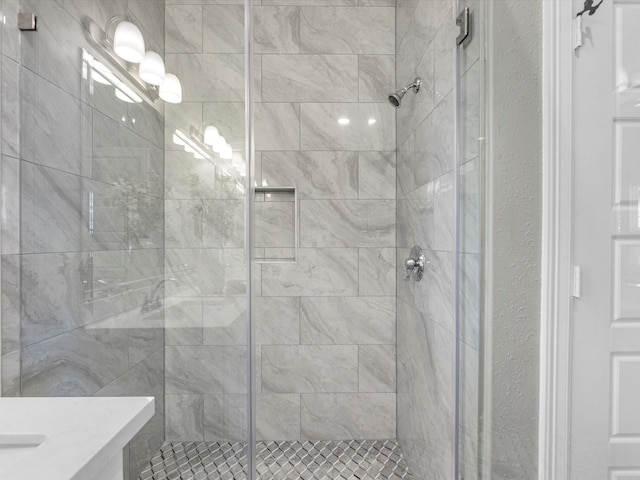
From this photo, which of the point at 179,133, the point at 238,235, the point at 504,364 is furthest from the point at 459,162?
the point at 179,133

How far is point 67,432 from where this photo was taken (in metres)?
0.64

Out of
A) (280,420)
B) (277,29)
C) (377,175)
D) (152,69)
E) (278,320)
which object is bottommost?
(280,420)

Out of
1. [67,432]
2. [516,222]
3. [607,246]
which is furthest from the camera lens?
[516,222]

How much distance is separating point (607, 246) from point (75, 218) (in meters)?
1.46

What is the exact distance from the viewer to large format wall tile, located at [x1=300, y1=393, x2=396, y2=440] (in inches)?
79.7

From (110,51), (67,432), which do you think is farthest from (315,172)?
(67,432)

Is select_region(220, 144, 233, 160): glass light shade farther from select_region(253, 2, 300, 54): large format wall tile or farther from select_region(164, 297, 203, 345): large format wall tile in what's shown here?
select_region(253, 2, 300, 54): large format wall tile

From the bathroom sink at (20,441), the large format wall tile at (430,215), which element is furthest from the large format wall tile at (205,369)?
the large format wall tile at (430,215)

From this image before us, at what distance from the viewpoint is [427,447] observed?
1.50 m

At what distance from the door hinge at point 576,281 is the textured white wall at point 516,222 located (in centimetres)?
8

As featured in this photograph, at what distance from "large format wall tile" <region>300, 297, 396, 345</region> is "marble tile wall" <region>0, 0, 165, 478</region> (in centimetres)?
107

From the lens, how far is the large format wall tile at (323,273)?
2031 mm

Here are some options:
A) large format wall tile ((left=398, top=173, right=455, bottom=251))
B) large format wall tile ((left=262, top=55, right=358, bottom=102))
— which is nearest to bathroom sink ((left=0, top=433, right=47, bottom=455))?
large format wall tile ((left=398, top=173, right=455, bottom=251))

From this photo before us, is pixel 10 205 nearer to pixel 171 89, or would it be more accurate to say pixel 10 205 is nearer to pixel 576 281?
pixel 171 89
